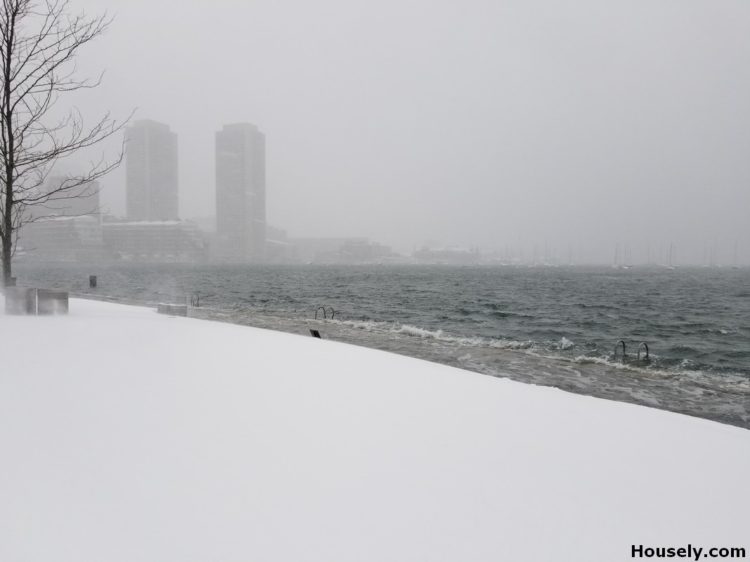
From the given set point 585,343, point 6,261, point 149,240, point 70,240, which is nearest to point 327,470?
point 6,261

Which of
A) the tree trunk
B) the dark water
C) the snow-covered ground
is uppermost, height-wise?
the tree trunk

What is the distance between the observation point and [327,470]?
2.63 m

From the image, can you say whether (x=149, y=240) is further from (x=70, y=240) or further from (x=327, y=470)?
(x=327, y=470)

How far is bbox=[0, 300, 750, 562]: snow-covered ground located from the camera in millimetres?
2004

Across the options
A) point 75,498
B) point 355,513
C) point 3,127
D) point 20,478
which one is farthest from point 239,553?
point 3,127

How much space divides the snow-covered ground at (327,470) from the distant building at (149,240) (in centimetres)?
17754

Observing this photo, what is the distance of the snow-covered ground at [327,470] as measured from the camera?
2004mm

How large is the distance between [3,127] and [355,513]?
10560 millimetres

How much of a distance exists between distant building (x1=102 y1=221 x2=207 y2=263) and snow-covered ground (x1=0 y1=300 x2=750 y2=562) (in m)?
178

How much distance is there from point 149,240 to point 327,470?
18129 centimetres

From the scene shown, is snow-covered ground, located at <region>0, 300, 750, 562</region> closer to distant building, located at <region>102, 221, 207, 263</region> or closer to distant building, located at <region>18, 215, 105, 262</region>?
distant building, located at <region>18, 215, 105, 262</region>

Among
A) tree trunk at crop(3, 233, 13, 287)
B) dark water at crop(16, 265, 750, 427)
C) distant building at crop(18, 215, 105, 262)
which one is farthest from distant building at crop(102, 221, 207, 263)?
tree trunk at crop(3, 233, 13, 287)

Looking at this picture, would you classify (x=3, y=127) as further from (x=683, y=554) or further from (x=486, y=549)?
(x=683, y=554)

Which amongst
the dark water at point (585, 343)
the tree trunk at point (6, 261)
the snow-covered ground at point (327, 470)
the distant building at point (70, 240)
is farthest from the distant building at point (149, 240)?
the snow-covered ground at point (327, 470)
